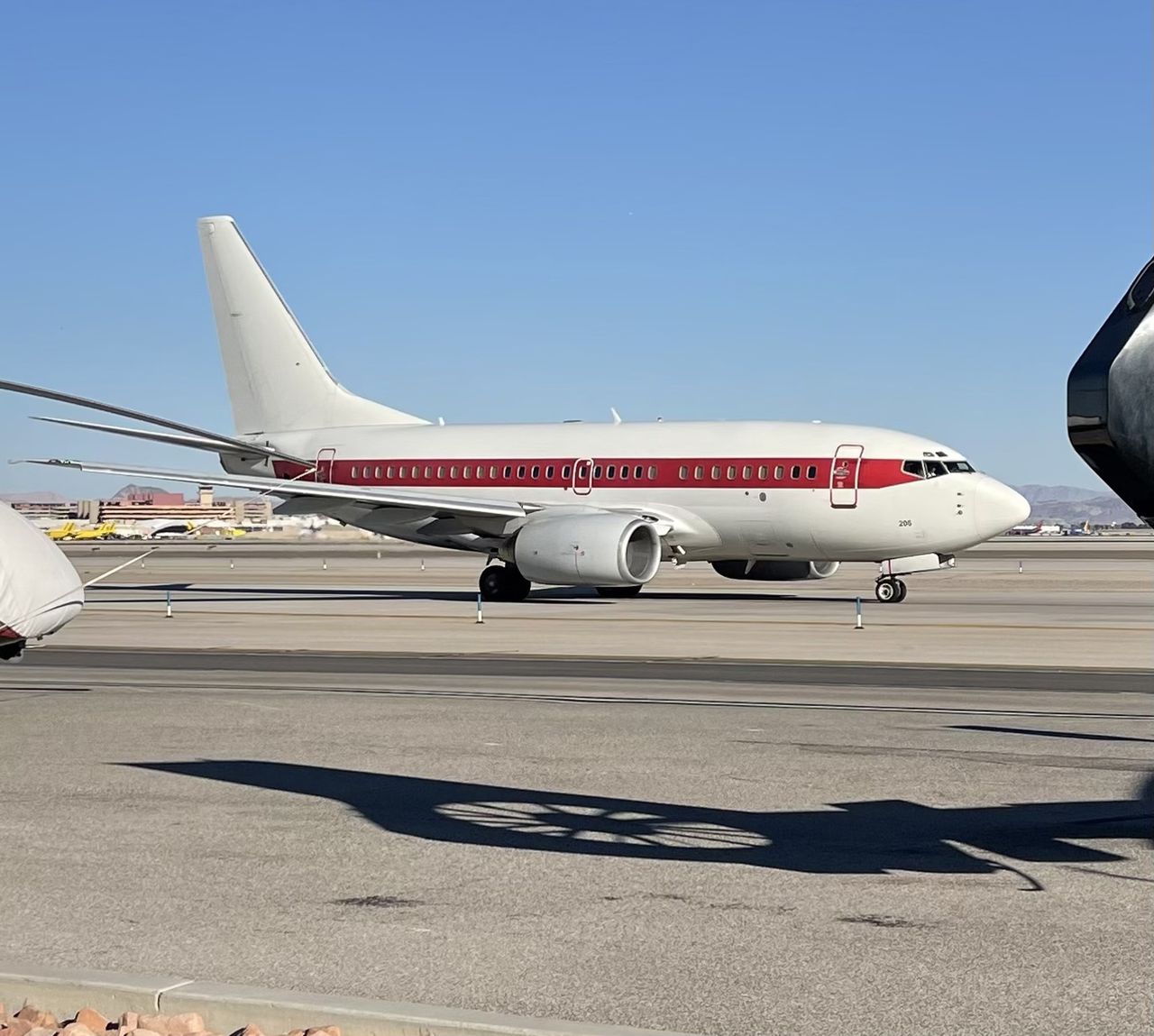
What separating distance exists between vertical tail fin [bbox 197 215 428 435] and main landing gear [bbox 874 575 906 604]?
1462 cm

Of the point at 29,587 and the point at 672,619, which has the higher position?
the point at 29,587

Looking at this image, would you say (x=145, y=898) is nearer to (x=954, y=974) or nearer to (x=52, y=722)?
(x=954, y=974)

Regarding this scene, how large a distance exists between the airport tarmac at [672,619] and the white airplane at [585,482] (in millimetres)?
1332

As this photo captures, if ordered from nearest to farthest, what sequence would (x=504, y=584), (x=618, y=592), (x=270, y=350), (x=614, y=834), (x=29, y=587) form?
(x=614, y=834) → (x=29, y=587) → (x=504, y=584) → (x=618, y=592) → (x=270, y=350)

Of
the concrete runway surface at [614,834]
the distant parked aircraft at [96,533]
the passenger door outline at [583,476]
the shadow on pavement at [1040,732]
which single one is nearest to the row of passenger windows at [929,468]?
the passenger door outline at [583,476]

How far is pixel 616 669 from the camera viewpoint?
2211 centimetres

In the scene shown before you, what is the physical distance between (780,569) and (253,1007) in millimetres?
35350

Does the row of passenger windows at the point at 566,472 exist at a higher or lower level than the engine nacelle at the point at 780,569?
higher

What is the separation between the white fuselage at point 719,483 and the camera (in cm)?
3562

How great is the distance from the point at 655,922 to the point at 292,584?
145 ft

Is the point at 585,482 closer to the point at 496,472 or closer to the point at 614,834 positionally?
the point at 496,472

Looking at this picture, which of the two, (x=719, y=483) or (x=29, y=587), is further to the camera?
(x=719, y=483)

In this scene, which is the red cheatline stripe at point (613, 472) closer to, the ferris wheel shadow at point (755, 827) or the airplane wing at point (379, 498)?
the airplane wing at point (379, 498)

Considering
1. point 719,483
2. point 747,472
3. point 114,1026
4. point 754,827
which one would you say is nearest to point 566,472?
point 719,483
